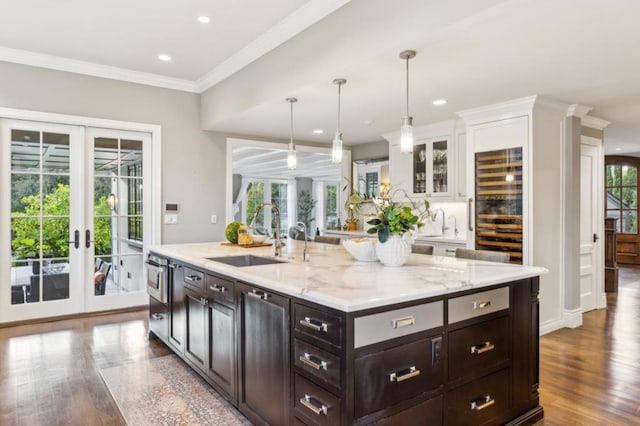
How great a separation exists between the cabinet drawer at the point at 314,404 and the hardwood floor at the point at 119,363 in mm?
1277

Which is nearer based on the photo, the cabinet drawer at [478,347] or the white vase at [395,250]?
the cabinet drawer at [478,347]

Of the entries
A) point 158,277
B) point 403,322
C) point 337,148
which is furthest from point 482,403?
point 158,277

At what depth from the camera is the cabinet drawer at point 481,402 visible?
2.00m

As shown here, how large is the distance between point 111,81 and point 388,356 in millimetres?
4685

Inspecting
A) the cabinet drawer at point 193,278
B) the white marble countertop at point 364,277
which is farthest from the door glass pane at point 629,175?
the cabinet drawer at point 193,278

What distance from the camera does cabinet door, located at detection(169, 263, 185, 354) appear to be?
3148 mm

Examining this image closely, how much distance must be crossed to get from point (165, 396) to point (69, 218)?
2924 millimetres

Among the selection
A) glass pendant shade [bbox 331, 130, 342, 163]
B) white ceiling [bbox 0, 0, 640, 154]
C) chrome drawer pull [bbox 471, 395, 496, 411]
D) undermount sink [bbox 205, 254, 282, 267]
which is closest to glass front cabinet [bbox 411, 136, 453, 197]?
white ceiling [bbox 0, 0, 640, 154]

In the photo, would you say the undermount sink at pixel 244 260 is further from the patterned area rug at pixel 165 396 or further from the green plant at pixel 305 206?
the green plant at pixel 305 206

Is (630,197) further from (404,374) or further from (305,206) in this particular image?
(404,374)

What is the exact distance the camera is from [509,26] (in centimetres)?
237

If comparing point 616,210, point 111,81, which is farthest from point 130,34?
point 616,210

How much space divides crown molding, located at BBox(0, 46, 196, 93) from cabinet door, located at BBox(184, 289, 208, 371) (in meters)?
3.15

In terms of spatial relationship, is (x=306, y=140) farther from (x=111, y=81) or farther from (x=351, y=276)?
(x=351, y=276)
